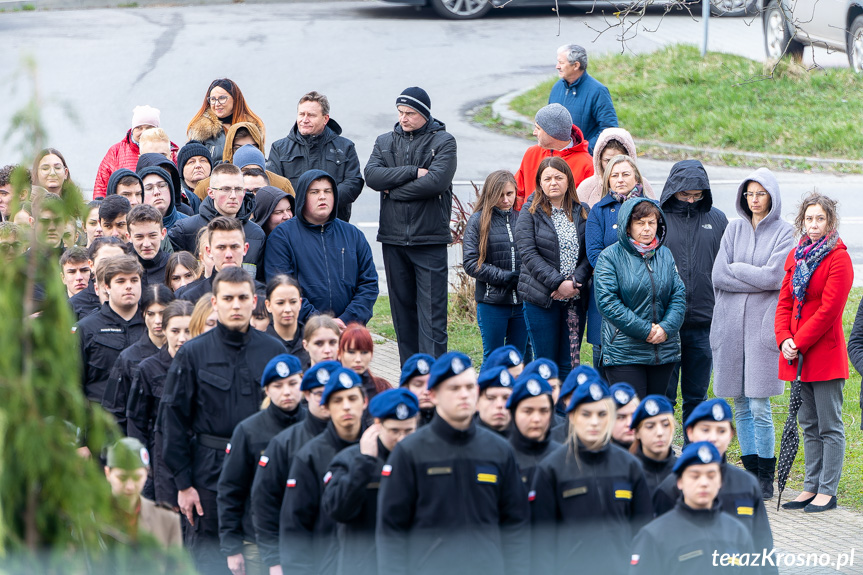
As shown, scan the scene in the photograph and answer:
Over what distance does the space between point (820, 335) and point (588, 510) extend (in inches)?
114

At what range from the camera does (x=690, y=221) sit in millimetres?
8227

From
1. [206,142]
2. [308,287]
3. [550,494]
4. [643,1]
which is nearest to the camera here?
[550,494]

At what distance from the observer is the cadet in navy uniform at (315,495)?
5.21m

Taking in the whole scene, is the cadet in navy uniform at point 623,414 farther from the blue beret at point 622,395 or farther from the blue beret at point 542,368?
the blue beret at point 542,368

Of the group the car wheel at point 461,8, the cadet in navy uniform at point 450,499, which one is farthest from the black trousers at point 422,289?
the car wheel at point 461,8

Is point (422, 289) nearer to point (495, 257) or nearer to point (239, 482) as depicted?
point (495, 257)

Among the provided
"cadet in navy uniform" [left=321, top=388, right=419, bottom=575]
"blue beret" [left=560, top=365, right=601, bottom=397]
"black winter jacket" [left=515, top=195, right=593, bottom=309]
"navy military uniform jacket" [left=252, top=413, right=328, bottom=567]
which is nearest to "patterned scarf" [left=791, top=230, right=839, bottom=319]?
"black winter jacket" [left=515, top=195, right=593, bottom=309]

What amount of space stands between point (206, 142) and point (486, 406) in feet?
18.2

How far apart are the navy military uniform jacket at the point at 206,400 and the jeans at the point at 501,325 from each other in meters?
3.16

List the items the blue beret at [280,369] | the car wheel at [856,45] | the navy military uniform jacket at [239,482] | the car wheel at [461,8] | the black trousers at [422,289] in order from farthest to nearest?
the car wheel at [461,8], the car wheel at [856,45], the black trousers at [422,289], the blue beret at [280,369], the navy military uniform jacket at [239,482]

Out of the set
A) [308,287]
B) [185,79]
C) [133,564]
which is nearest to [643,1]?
Answer: [308,287]

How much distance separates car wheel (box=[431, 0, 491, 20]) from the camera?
1029 inches

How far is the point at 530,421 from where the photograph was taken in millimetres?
5496

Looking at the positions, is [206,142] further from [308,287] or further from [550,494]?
[550,494]
